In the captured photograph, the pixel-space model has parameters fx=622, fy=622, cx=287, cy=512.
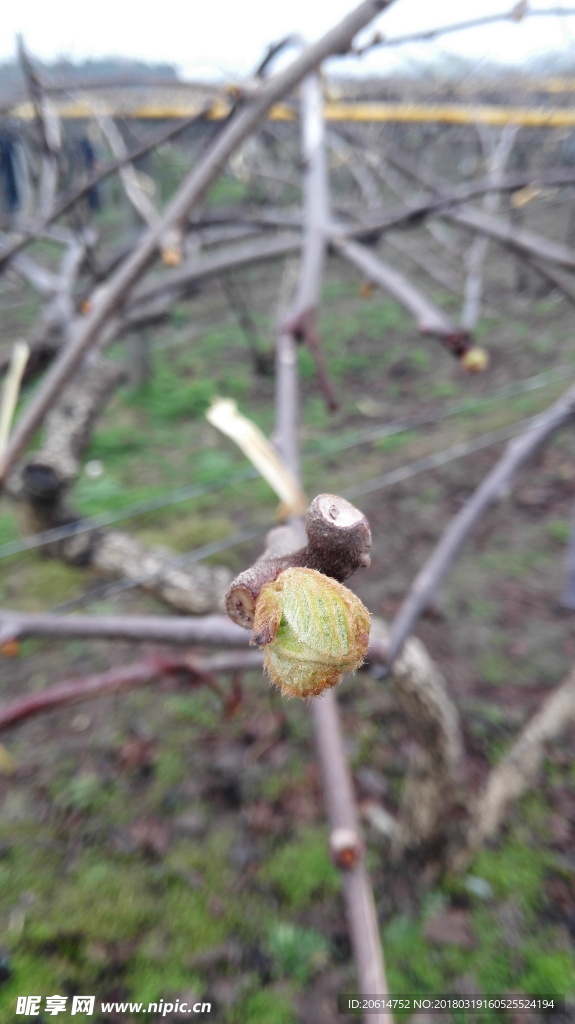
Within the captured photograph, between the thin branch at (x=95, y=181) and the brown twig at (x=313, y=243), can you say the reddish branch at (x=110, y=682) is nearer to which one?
the brown twig at (x=313, y=243)

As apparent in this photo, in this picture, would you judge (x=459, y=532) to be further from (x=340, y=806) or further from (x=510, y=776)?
(x=510, y=776)

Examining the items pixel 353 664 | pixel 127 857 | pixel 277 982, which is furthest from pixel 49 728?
pixel 353 664

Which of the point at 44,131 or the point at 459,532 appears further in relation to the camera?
the point at 44,131

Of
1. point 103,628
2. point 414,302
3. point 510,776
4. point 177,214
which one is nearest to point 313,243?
point 177,214

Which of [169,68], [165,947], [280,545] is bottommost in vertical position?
[165,947]

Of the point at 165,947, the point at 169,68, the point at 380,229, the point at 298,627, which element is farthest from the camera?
the point at 169,68

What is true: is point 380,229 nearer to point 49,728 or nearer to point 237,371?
point 49,728
